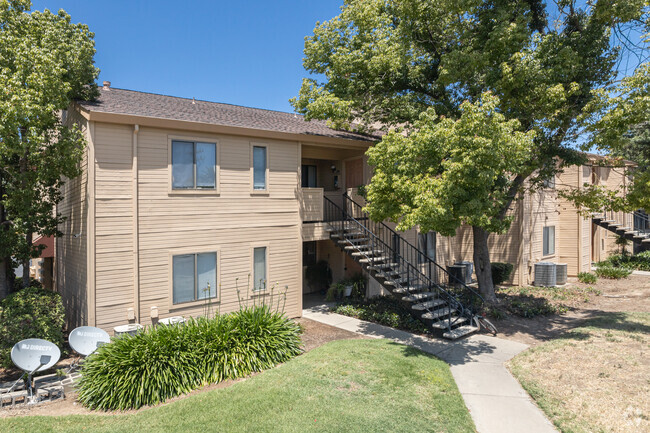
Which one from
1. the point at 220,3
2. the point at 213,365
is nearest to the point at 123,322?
the point at 213,365

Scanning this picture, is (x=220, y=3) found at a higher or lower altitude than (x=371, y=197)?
higher

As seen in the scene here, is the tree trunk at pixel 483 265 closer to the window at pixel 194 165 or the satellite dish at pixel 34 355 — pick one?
the window at pixel 194 165

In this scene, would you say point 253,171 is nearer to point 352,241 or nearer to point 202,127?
point 202,127

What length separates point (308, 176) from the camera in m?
15.5

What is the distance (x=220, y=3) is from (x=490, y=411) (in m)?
16.1

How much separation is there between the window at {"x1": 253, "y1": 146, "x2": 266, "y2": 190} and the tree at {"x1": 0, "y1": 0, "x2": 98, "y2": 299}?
14.7 ft

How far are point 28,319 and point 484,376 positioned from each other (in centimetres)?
988

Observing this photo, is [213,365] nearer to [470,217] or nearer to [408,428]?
[408,428]

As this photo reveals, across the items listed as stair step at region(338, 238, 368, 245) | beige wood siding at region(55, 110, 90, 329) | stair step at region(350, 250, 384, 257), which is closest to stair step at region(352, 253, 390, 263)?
stair step at region(350, 250, 384, 257)

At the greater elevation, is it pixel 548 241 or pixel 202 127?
pixel 202 127

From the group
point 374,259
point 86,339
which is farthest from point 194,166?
point 374,259

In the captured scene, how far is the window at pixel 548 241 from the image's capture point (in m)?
19.2

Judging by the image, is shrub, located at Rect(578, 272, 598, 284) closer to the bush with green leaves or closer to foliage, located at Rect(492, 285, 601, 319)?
foliage, located at Rect(492, 285, 601, 319)

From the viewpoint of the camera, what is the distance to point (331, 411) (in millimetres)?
6086
